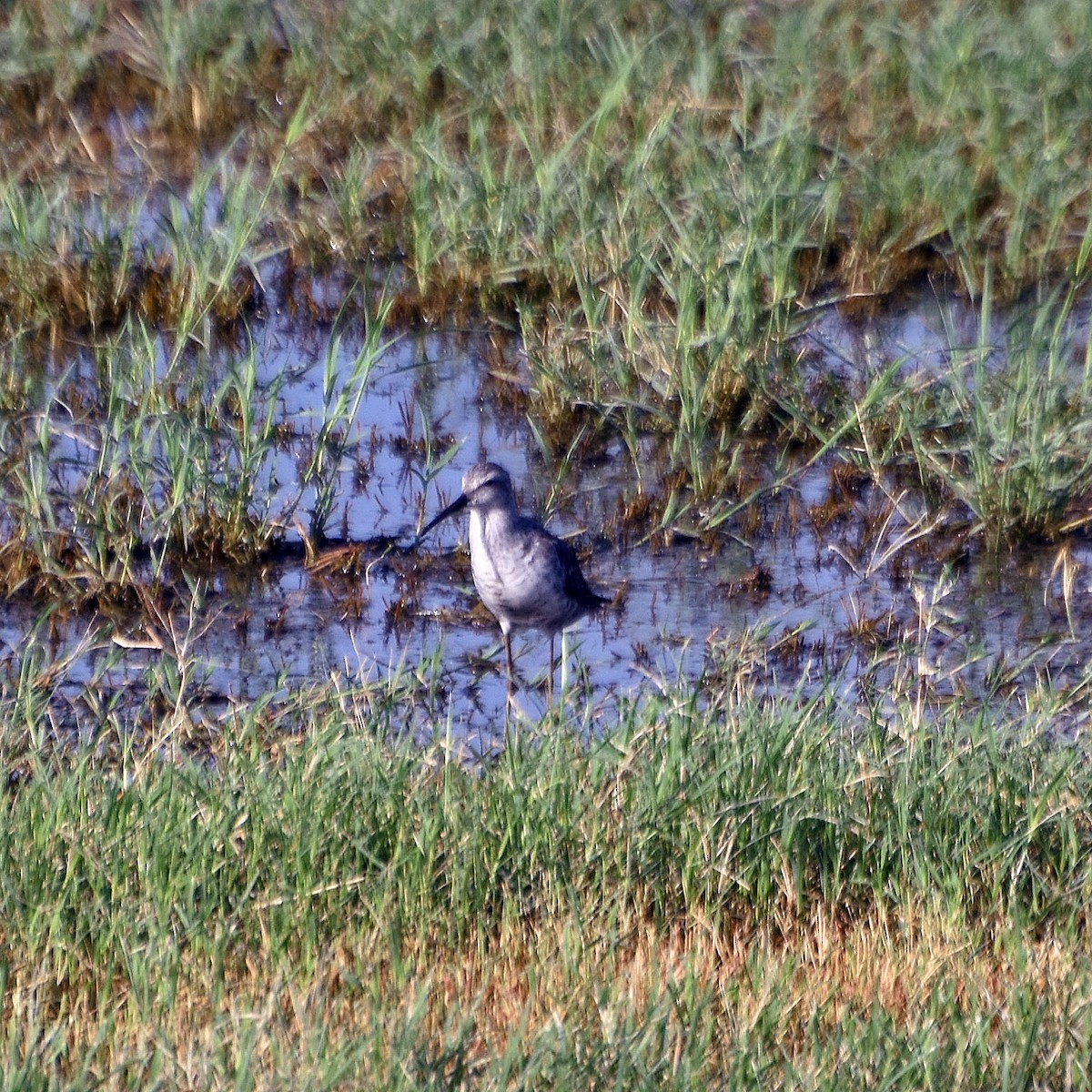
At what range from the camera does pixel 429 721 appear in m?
5.09

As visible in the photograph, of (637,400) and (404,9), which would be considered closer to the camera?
(637,400)

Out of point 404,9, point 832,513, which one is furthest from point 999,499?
point 404,9

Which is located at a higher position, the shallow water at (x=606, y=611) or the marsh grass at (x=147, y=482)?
the marsh grass at (x=147, y=482)

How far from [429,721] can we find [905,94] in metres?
5.69

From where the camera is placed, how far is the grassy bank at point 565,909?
3289 millimetres

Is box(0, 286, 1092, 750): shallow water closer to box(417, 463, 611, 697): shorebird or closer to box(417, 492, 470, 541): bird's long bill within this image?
box(417, 463, 611, 697): shorebird

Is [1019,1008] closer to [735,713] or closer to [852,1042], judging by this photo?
[852,1042]

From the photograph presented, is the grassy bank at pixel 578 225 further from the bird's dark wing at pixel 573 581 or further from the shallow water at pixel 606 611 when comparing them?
the bird's dark wing at pixel 573 581

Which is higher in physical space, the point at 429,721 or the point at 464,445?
the point at 464,445

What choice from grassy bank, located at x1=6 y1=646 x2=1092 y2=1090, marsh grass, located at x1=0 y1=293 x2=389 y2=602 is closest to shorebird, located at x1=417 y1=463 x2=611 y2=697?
marsh grass, located at x1=0 y1=293 x2=389 y2=602

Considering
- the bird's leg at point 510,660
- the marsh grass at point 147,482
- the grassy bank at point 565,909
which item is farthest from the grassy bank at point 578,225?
the grassy bank at point 565,909

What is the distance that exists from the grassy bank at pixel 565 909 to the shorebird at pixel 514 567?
93cm

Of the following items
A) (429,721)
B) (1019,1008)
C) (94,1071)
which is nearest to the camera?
(94,1071)

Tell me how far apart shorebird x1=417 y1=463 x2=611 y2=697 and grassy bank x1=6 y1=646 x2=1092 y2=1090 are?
3.04 feet
